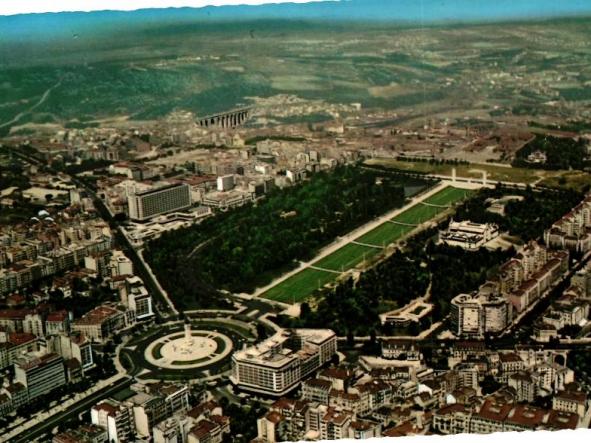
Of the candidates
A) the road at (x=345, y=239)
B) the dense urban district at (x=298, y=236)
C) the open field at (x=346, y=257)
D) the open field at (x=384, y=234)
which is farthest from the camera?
the open field at (x=384, y=234)

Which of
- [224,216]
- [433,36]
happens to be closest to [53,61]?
[224,216]

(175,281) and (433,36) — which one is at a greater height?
(433,36)

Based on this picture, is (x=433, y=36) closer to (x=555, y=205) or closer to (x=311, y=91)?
(x=311, y=91)

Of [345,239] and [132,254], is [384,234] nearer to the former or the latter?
[345,239]

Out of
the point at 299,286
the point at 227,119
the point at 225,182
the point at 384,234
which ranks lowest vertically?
the point at 299,286

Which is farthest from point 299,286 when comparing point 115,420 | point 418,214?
point 115,420

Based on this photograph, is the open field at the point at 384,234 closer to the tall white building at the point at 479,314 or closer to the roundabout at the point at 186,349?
the tall white building at the point at 479,314

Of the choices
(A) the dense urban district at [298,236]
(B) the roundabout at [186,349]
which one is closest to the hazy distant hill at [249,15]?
(A) the dense urban district at [298,236]
